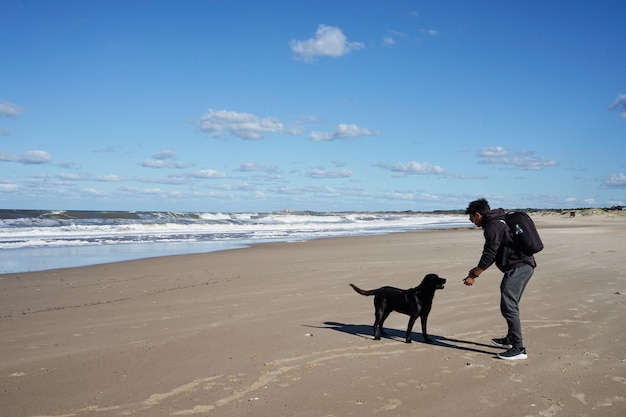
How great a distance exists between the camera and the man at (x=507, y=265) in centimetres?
578

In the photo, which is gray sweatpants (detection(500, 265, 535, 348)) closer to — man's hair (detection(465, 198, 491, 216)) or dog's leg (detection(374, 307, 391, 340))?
man's hair (detection(465, 198, 491, 216))

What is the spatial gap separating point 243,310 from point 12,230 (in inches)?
1184

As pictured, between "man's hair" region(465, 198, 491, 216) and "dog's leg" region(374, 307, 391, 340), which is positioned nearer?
"man's hair" region(465, 198, 491, 216)

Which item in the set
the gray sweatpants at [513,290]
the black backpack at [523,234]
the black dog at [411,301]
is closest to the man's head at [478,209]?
the black backpack at [523,234]

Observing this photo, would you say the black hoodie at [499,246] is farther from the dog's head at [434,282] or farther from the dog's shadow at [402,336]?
the dog's shadow at [402,336]

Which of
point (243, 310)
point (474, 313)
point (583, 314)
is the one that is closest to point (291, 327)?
point (243, 310)

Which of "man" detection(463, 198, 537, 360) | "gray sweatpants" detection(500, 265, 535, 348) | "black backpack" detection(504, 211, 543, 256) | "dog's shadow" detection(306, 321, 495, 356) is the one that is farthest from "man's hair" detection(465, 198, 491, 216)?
"dog's shadow" detection(306, 321, 495, 356)

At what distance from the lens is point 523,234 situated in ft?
19.0

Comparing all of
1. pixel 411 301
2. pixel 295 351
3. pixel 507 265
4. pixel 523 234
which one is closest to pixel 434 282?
pixel 411 301

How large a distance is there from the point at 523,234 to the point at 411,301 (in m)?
1.71

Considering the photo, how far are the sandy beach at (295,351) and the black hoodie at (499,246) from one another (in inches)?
42.6

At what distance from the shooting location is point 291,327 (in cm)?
730

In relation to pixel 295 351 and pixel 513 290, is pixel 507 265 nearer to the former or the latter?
pixel 513 290

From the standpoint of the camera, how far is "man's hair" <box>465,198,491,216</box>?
604cm
